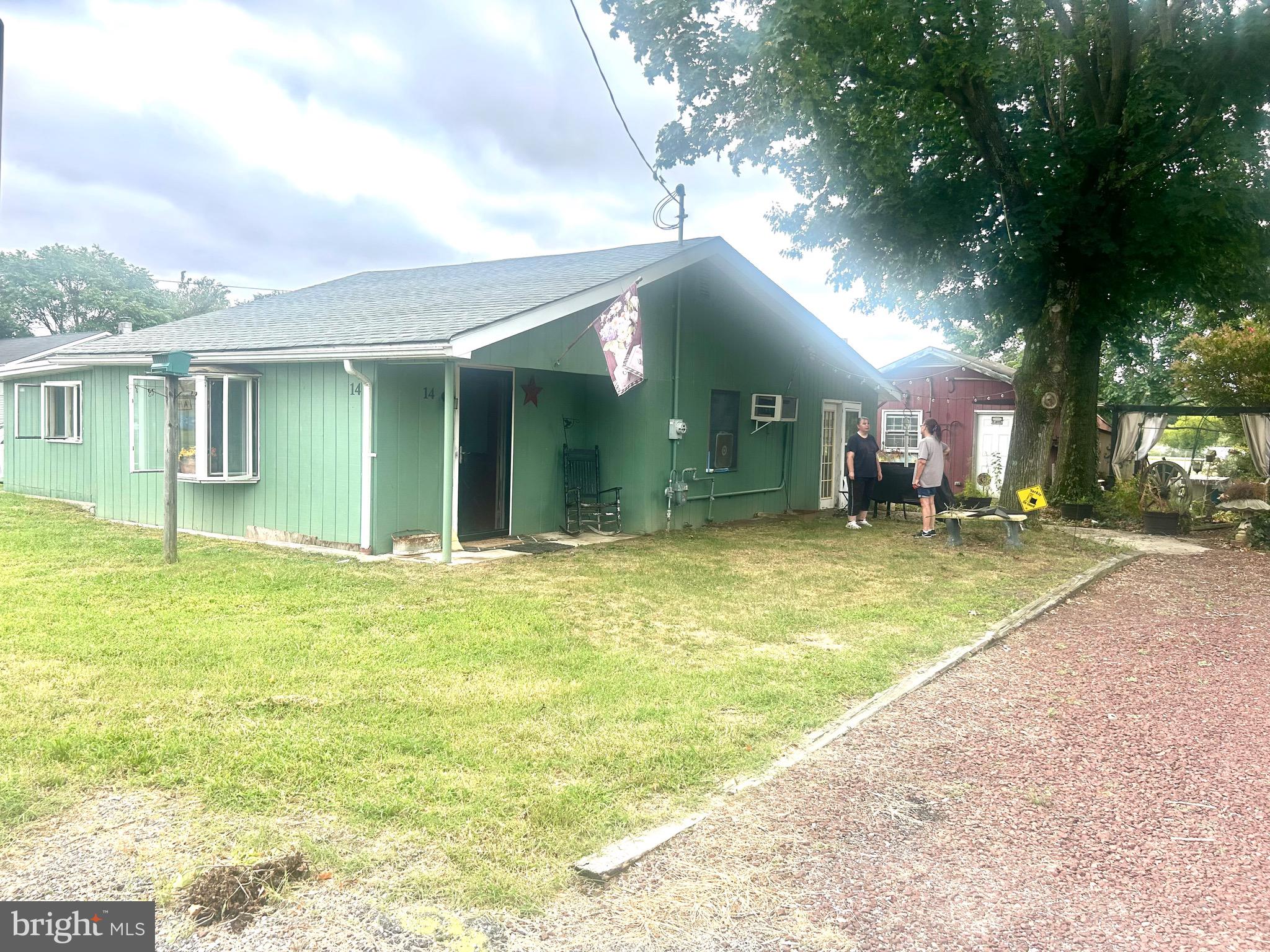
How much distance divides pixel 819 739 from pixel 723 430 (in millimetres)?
9161

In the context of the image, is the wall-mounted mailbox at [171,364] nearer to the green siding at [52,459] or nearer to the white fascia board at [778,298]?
the green siding at [52,459]

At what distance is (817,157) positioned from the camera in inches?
553

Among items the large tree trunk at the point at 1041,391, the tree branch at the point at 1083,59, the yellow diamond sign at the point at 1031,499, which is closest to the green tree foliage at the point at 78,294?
the large tree trunk at the point at 1041,391

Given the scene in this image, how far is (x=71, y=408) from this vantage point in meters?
13.4

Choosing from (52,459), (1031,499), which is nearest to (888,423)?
(1031,499)

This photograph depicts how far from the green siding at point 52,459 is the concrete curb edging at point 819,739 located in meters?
11.8

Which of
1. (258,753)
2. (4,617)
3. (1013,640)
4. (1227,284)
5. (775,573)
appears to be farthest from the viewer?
(1227,284)

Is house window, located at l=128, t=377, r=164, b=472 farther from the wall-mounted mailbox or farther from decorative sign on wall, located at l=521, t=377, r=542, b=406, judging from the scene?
decorative sign on wall, located at l=521, t=377, r=542, b=406

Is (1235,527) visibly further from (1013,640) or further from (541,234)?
(541,234)

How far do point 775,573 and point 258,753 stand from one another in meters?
5.99

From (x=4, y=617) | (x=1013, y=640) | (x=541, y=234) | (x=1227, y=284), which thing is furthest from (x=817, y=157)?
(x=541, y=234)

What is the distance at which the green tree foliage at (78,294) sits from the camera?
153 feet

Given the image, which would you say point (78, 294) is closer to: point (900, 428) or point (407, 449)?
point (900, 428)

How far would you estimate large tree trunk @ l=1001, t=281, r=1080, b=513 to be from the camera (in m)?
14.2
